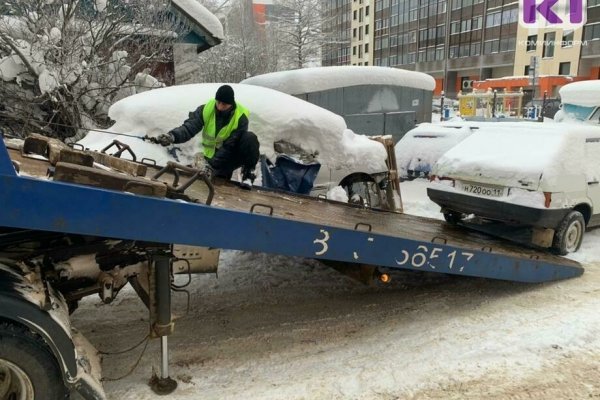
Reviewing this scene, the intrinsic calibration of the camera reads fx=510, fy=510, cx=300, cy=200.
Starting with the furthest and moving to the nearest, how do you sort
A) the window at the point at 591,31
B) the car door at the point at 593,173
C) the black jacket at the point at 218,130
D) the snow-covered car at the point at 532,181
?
the window at the point at 591,31 < the car door at the point at 593,173 < the snow-covered car at the point at 532,181 < the black jacket at the point at 218,130

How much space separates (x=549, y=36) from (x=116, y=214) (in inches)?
2095

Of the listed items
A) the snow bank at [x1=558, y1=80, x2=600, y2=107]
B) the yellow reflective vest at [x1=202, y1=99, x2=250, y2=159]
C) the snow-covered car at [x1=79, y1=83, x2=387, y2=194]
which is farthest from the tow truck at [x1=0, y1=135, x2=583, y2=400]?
the snow bank at [x1=558, y1=80, x2=600, y2=107]

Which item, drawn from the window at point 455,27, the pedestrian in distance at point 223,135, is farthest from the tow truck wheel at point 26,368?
the window at point 455,27

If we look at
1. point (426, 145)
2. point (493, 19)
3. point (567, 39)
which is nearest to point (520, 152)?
point (426, 145)

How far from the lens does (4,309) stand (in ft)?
7.43

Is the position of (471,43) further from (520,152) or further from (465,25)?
(520,152)

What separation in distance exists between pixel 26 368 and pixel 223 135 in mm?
3028

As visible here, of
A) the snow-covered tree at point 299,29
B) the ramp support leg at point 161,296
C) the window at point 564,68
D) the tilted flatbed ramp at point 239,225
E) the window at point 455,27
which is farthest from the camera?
the window at point 455,27

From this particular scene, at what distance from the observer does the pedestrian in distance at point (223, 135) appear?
4.94m

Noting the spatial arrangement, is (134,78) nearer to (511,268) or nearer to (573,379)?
(511,268)

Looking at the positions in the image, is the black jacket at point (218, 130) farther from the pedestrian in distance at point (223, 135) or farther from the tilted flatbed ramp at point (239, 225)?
the tilted flatbed ramp at point (239, 225)

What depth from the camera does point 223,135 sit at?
499 centimetres

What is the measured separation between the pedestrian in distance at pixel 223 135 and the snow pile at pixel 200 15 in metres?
7.96

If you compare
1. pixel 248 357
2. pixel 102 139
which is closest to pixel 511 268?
pixel 248 357
